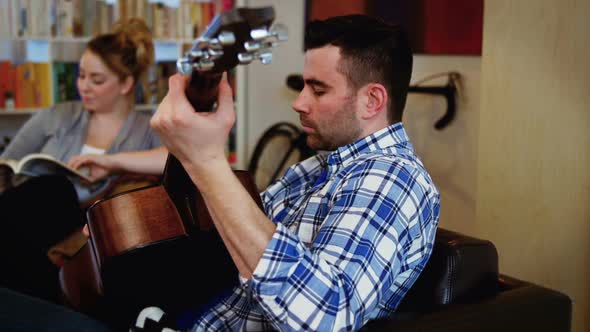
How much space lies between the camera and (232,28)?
946mm

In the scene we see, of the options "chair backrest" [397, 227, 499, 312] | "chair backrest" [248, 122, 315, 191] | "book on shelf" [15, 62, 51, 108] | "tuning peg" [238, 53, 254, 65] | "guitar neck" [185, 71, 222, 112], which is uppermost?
"tuning peg" [238, 53, 254, 65]

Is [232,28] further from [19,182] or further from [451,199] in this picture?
[451,199]

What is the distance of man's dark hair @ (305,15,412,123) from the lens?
145 cm

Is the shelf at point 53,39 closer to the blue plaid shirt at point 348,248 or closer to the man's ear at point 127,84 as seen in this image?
the man's ear at point 127,84

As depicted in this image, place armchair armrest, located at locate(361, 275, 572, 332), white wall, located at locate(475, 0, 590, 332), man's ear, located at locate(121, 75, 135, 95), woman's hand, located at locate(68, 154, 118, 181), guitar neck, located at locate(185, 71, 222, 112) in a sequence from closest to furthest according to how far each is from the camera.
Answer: guitar neck, located at locate(185, 71, 222, 112) < armchair armrest, located at locate(361, 275, 572, 332) < white wall, located at locate(475, 0, 590, 332) < woman's hand, located at locate(68, 154, 118, 181) < man's ear, located at locate(121, 75, 135, 95)

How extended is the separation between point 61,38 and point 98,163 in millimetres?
1649

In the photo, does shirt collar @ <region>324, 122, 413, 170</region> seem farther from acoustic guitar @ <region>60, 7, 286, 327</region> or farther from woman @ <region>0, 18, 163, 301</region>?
woman @ <region>0, 18, 163, 301</region>

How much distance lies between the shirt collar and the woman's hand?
1314 mm

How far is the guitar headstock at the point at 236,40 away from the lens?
3.08 ft

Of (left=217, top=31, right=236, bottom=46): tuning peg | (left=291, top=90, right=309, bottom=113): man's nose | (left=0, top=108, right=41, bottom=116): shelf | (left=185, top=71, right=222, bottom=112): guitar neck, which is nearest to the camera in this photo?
(left=217, top=31, right=236, bottom=46): tuning peg

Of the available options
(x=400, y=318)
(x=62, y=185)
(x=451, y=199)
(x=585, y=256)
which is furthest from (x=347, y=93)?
(x=451, y=199)

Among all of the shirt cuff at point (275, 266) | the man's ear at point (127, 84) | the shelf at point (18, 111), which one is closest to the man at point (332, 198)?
the shirt cuff at point (275, 266)

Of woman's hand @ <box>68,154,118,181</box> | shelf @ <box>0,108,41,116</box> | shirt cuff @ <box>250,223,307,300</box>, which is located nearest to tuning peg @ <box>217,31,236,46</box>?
shirt cuff @ <box>250,223,307,300</box>

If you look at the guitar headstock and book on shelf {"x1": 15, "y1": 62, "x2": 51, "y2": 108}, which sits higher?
the guitar headstock
